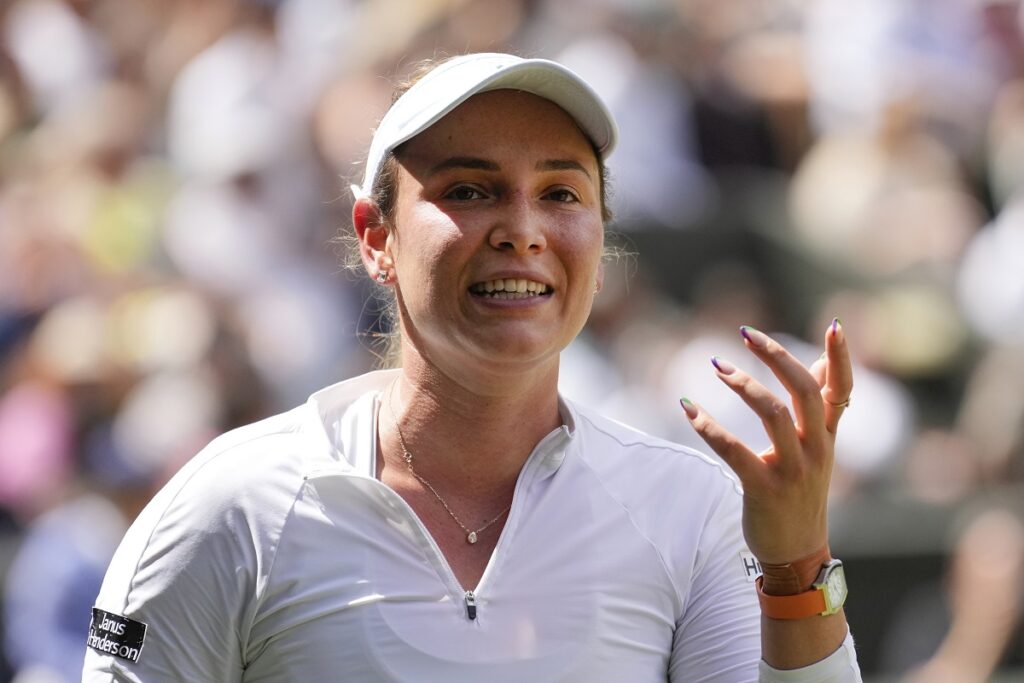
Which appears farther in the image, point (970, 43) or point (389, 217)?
point (970, 43)

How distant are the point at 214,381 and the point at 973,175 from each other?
388cm

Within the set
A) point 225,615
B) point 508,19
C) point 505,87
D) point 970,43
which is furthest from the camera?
point 970,43

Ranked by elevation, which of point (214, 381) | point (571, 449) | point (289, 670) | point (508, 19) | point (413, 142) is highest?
point (508, 19)

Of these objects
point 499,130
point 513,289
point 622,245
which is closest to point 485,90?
point 499,130

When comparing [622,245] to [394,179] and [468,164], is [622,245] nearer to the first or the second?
[394,179]

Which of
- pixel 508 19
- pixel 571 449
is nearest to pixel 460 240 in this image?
pixel 571 449

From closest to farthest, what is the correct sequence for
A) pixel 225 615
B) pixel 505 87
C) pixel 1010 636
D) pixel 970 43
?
pixel 225 615, pixel 505 87, pixel 1010 636, pixel 970 43

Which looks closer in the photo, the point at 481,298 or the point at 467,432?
the point at 481,298

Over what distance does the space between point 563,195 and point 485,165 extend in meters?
0.13

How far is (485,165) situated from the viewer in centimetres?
232

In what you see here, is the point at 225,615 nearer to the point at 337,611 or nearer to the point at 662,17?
the point at 337,611

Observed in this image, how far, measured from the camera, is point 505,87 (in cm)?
236

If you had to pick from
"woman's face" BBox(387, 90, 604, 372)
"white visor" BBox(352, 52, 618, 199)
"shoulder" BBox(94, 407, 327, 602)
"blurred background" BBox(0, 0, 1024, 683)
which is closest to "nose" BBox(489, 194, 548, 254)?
"woman's face" BBox(387, 90, 604, 372)

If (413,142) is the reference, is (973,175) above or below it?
above
